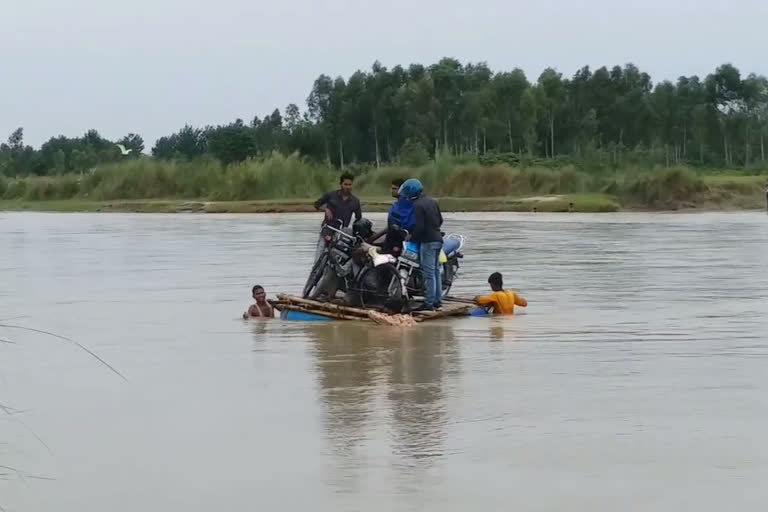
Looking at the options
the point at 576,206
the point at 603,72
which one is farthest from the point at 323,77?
the point at 576,206

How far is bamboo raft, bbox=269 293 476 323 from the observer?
14.4 metres

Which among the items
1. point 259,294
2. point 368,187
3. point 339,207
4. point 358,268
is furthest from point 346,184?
point 368,187

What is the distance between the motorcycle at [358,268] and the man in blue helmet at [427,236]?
0.41m

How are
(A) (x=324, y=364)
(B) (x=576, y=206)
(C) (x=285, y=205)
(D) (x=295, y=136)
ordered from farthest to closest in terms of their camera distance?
(D) (x=295, y=136) < (C) (x=285, y=205) < (B) (x=576, y=206) < (A) (x=324, y=364)

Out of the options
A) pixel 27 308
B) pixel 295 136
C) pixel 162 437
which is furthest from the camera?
pixel 295 136

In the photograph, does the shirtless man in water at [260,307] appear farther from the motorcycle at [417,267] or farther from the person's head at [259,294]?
the motorcycle at [417,267]

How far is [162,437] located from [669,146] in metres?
93.7

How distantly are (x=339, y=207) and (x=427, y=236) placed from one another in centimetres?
121

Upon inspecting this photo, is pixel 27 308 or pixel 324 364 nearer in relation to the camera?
pixel 324 364

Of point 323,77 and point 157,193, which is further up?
point 323,77

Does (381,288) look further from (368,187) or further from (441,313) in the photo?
(368,187)

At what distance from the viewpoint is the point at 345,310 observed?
14523 mm

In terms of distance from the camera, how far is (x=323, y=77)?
110 metres

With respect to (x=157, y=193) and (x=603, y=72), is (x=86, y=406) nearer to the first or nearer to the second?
(x=157, y=193)
